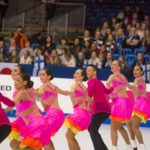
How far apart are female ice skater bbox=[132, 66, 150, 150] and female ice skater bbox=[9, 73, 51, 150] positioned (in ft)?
7.40

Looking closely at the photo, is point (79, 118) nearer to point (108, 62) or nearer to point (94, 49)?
point (108, 62)

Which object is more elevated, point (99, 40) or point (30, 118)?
point (99, 40)

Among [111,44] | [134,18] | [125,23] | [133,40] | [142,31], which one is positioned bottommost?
[111,44]

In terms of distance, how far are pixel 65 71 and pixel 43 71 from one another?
6.12 meters

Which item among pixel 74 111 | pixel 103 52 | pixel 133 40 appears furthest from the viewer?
pixel 133 40

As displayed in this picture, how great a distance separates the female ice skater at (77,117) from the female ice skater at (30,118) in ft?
2.92

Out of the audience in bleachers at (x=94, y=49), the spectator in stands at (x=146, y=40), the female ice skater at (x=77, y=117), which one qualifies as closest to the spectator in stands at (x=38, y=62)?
the audience in bleachers at (x=94, y=49)

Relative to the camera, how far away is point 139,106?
949 cm

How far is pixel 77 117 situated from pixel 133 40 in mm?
7788

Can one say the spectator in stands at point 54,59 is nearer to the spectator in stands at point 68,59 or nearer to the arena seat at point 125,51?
the spectator in stands at point 68,59

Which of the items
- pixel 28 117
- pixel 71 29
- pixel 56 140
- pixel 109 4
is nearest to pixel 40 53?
pixel 71 29

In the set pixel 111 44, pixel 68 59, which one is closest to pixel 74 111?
pixel 68 59

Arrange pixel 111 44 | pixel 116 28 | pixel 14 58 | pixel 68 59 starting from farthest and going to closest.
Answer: pixel 116 28, pixel 111 44, pixel 14 58, pixel 68 59

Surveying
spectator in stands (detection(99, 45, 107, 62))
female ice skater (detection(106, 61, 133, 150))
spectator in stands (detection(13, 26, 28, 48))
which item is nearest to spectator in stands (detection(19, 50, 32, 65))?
spectator in stands (detection(13, 26, 28, 48))
